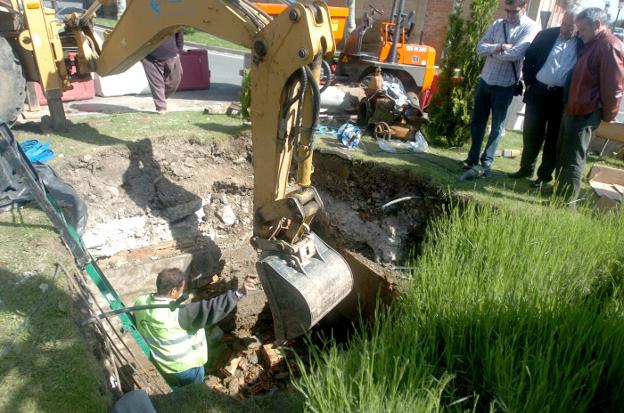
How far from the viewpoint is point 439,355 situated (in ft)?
8.78

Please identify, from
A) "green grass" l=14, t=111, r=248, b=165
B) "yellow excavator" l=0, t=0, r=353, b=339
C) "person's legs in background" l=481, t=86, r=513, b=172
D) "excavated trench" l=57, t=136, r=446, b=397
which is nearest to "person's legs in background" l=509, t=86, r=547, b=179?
"person's legs in background" l=481, t=86, r=513, b=172

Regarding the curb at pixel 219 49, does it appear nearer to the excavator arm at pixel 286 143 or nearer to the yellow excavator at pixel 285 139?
the yellow excavator at pixel 285 139

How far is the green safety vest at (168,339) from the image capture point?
322 cm

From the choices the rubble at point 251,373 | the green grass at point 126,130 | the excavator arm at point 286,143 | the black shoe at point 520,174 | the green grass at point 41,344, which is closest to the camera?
the green grass at point 41,344

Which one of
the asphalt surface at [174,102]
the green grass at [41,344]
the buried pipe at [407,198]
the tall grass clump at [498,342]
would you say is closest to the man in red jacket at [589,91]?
the buried pipe at [407,198]

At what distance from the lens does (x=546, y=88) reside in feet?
17.1

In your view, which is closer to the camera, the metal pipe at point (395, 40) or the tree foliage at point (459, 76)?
the tree foliage at point (459, 76)

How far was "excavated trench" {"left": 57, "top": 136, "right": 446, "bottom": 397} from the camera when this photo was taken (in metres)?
5.00

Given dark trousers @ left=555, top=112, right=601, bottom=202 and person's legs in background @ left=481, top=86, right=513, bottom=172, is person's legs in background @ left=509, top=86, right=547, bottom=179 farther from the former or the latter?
dark trousers @ left=555, top=112, right=601, bottom=202

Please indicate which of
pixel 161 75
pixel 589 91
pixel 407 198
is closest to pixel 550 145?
pixel 589 91

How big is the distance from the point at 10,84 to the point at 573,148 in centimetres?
632

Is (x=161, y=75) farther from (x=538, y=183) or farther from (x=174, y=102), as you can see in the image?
(x=538, y=183)

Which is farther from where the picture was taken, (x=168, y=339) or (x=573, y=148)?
(x=573, y=148)

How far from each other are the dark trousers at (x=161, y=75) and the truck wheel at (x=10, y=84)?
6.43 feet
